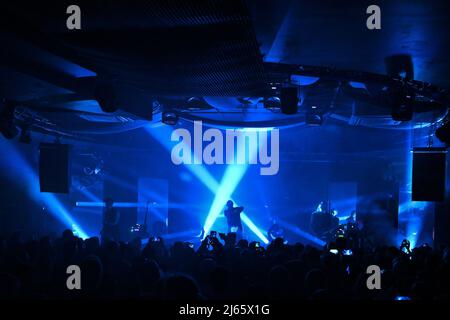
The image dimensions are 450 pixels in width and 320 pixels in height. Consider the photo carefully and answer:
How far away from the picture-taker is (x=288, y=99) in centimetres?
628

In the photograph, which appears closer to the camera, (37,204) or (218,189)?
(37,204)

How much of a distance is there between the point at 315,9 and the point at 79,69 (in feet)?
13.4

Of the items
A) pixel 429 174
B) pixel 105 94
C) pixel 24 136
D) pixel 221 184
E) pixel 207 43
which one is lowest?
pixel 221 184

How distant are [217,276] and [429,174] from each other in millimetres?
4609

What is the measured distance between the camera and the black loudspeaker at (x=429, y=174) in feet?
→ 22.0

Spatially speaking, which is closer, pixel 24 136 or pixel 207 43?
pixel 207 43

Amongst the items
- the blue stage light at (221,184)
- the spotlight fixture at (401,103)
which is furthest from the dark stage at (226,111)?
the blue stage light at (221,184)

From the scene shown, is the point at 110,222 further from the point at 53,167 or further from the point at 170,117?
the point at 170,117

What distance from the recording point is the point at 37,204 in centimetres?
1180

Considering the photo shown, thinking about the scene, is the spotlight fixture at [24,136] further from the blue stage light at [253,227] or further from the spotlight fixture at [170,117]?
the blue stage light at [253,227]

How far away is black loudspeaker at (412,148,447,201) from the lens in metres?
6.70

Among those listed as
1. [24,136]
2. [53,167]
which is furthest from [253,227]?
[24,136]
